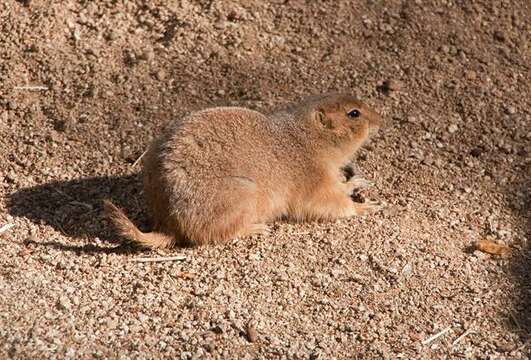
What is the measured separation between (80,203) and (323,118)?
5.06 ft

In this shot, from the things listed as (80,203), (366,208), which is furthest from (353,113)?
(80,203)

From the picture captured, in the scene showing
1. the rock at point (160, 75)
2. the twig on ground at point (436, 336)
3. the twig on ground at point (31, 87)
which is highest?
the rock at point (160, 75)

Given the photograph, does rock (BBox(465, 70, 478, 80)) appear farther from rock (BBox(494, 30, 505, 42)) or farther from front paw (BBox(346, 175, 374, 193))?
front paw (BBox(346, 175, 374, 193))

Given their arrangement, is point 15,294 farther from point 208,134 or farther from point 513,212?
point 513,212

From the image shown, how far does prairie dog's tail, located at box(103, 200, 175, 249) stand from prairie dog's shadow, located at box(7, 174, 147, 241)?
31cm

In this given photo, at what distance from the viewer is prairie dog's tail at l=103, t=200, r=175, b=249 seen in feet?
15.2

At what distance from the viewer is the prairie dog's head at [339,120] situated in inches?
212

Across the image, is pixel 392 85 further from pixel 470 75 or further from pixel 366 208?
pixel 366 208

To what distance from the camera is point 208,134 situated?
4.90m

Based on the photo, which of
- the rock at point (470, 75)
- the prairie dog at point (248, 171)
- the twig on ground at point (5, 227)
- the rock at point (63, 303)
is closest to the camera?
the rock at point (63, 303)

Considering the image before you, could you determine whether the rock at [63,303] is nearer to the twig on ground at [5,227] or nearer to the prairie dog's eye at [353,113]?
the twig on ground at [5,227]

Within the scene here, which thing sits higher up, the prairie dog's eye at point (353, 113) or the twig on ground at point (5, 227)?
the prairie dog's eye at point (353, 113)

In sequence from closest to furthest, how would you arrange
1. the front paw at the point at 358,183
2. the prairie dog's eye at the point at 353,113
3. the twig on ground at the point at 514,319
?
1. the twig on ground at the point at 514,319
2. the prairie dog's eye at the point at 353,113
3. the front paw at the point at 358,183

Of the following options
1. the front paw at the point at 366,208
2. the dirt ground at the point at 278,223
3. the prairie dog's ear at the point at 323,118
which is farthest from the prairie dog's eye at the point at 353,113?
the front paw at the point at 366,208
